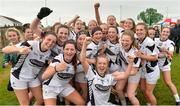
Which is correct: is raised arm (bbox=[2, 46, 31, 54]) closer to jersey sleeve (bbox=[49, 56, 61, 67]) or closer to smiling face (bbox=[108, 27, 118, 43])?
jersey sleeve (bbox=[49, 56, 61, 67])

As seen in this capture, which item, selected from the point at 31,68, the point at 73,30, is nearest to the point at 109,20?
the point at 73,30

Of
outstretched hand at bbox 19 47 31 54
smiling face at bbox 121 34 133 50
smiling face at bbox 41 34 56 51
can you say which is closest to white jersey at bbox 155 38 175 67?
smiling face at bbox 121 34 133 50

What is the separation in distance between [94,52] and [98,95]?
1037 millimetres

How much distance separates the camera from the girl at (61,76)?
5723 mm

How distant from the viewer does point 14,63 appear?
6059 millimetres

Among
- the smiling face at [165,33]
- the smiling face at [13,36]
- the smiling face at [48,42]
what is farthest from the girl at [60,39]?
the smiling face at [165,33]

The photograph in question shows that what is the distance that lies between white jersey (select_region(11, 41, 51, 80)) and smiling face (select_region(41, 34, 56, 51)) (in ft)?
0.34

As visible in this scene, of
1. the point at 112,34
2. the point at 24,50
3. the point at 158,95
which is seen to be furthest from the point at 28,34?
the point at 158,95

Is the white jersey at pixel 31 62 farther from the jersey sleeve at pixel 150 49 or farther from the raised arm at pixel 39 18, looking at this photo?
the jersey sleeve at pixel 150 49

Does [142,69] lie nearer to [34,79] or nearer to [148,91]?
[148,91]

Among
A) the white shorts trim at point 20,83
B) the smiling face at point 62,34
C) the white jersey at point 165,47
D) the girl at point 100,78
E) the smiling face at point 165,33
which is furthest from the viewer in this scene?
the smiling face at point 165,33

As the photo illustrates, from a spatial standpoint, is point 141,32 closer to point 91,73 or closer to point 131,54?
point 131,54

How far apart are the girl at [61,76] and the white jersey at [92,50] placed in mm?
608

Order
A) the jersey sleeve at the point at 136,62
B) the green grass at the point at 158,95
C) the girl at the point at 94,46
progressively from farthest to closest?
the green grass at the point at 158,95
the girl at the point at 94,46
the jersey sleeve at the point at 136,62
